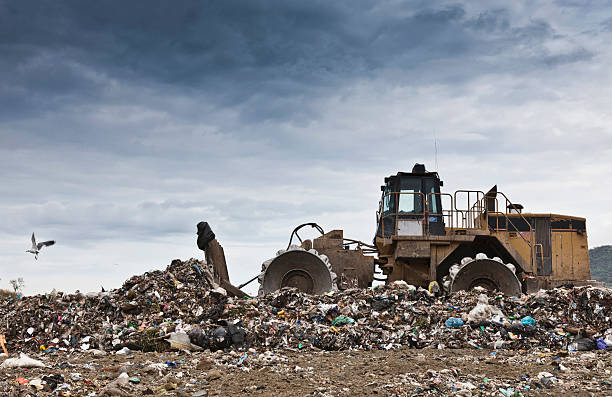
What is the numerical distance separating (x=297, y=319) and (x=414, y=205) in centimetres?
410

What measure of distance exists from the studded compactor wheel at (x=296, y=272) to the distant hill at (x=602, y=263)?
123ft

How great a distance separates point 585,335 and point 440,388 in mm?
3843

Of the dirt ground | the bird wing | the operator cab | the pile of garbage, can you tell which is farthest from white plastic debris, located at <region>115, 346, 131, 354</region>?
the operator cab

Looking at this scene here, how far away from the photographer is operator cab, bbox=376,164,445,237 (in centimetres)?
1148

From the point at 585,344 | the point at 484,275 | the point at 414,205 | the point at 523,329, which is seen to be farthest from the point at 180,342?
the point at 414,205

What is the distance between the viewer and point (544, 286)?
11156 mm

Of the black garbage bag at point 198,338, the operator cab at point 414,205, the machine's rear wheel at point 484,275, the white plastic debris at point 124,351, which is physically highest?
the operator cab at point 414,205

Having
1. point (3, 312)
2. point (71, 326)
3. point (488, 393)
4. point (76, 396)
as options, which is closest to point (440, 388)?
point (488, 393)

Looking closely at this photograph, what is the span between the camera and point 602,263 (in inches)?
1843

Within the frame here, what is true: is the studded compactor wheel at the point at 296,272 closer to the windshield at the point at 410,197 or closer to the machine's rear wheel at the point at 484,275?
the windshield at the point at 410,197

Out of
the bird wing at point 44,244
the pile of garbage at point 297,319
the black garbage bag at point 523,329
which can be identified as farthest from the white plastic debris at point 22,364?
the black garbage bag at point 523,329

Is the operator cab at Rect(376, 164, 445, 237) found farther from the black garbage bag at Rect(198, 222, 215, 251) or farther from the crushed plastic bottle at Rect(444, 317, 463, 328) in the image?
the black garbage bag at Rect(198, 222, 215, 251)

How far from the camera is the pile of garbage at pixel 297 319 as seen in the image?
8.05 meters

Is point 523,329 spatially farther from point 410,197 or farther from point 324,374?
point 410,197
